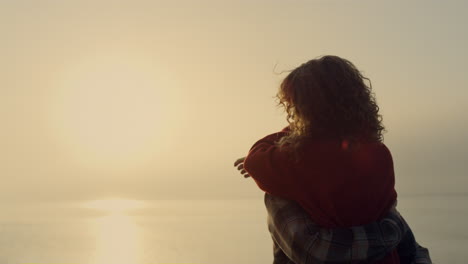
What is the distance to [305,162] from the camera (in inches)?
71.3

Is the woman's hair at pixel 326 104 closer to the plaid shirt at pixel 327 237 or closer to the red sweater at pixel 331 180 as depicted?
the red sweater at pixel 331 180

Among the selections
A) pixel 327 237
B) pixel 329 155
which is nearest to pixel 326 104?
pixel 329 155

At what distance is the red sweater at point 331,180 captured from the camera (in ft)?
5.89

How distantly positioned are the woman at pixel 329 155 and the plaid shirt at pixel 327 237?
0.03 metres

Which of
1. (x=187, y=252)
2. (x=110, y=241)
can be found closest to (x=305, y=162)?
(x=187, y=252)

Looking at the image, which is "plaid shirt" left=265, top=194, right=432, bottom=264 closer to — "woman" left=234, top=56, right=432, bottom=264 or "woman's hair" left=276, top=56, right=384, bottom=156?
"woman" left=234, top=56, right=432, bottom=264

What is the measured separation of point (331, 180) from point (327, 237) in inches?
7.2

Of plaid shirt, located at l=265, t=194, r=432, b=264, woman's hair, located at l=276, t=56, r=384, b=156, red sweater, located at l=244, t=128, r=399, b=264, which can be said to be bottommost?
plaid shirt, located at l=265, t=194, r=432, b=264

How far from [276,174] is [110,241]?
3578 inches

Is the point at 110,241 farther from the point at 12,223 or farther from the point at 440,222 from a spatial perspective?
the point at 440,222

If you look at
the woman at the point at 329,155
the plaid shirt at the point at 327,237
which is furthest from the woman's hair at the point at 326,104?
the plaid shirt at the point at 327,237

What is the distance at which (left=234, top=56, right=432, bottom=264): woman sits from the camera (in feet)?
5.90

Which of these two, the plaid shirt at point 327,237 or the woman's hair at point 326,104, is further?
the woman's hair at point 326,104

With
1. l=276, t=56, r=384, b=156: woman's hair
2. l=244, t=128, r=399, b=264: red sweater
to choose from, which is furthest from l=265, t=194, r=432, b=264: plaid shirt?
l=276, t=56, r=384, b=156: woman's hair
